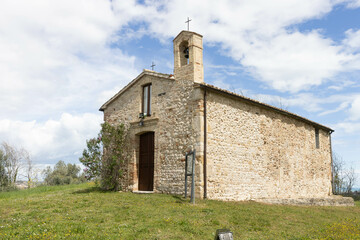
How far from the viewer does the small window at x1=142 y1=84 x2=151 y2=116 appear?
1427 cm

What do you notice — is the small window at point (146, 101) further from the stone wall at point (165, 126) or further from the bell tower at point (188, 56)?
the bell tower at point (188, 56)

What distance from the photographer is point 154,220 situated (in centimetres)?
809

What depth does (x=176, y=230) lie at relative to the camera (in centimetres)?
738

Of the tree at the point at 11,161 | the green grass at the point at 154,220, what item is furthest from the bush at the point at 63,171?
the green grass at the point at 154,220

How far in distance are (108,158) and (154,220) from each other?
7.61 m

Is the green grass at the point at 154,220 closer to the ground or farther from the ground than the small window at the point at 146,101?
closer to the ground

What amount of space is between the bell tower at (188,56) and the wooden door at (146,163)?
10.8 feet

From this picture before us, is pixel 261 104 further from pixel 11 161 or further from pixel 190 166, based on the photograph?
pixel 11 161

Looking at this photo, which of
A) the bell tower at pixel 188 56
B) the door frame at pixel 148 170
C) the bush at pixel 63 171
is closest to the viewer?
the bell tower at pixel 188 56

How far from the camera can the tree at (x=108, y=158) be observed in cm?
1438

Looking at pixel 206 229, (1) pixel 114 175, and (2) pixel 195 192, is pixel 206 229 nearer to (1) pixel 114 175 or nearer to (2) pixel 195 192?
(2) pixel 195 192

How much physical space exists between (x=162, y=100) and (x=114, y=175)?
4.47 m

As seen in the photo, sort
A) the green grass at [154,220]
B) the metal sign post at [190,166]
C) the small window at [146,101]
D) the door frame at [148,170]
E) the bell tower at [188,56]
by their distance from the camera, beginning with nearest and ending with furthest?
1. the green grass at [154,220]
2. the metal sign post at [190,166]
3. the bell tower at [188,56]
4. the door frame at [148,170]
5. the small window at [146,101]

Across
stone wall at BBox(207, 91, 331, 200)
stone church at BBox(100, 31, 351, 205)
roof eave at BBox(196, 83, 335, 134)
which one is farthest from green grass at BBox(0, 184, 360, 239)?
roof eave at BBox(196, 83, 335, 134)
